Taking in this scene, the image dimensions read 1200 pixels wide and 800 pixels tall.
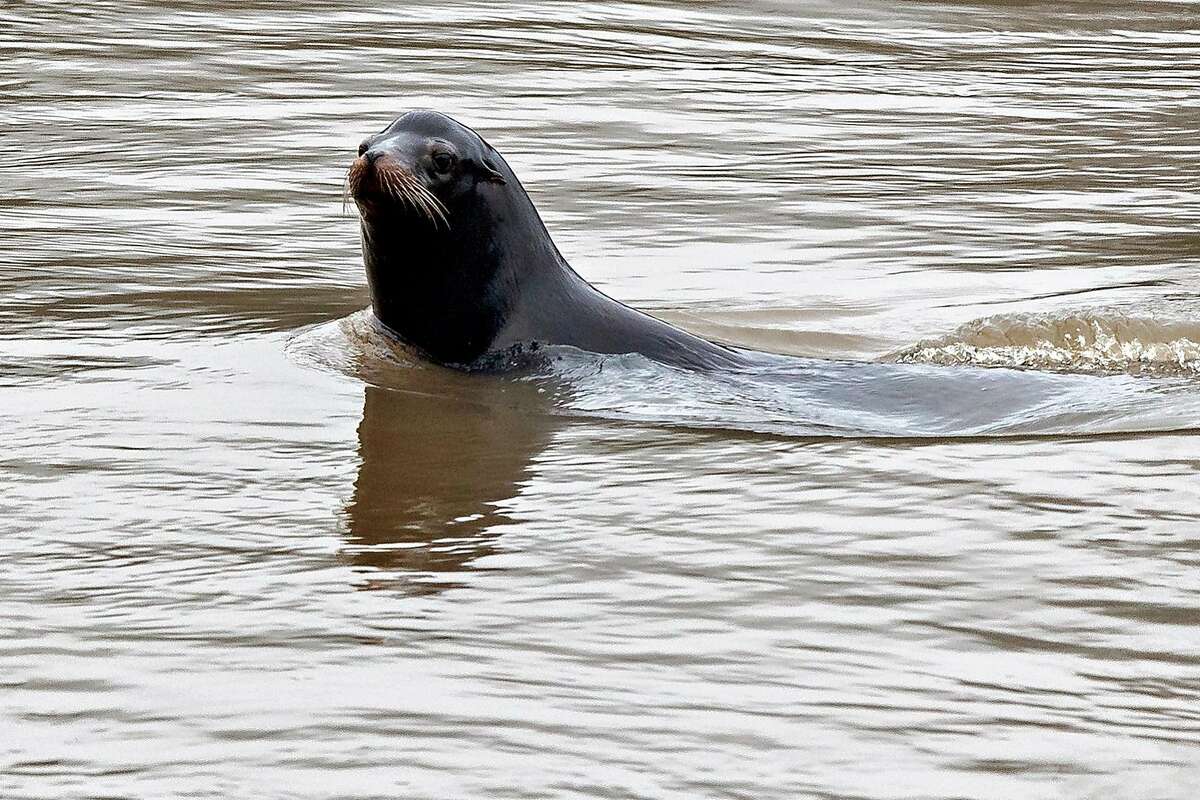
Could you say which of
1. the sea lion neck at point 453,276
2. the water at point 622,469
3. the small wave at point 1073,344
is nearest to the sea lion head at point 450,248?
the sea lion neck at point 453,276

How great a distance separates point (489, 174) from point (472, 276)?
304mm

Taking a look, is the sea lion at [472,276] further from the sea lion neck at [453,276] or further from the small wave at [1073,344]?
the small wave at [1073,344]

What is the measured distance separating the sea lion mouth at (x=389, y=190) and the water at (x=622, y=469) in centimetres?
44

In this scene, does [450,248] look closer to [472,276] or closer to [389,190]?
[472,276]

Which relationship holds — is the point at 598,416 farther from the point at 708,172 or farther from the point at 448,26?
the point at 448,26

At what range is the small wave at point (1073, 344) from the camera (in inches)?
262

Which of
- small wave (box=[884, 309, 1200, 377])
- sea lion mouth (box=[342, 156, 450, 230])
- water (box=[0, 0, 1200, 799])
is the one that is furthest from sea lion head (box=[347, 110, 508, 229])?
small wave (box=[884, 309, 1200, 377])

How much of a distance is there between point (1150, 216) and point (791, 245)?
1.63 meters

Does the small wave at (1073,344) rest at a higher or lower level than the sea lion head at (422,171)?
lower

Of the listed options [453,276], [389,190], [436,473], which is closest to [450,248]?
[453,276]

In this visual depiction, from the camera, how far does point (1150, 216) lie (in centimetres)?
872

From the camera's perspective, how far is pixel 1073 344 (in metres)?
6.87

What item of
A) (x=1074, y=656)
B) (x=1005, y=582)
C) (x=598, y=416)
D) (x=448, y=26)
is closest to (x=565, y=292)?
(x=598, y=416)

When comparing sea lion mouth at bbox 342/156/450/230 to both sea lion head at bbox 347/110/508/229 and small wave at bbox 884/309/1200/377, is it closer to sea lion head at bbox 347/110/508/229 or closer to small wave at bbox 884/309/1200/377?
sea lion head at bbox 347/110/508/229
